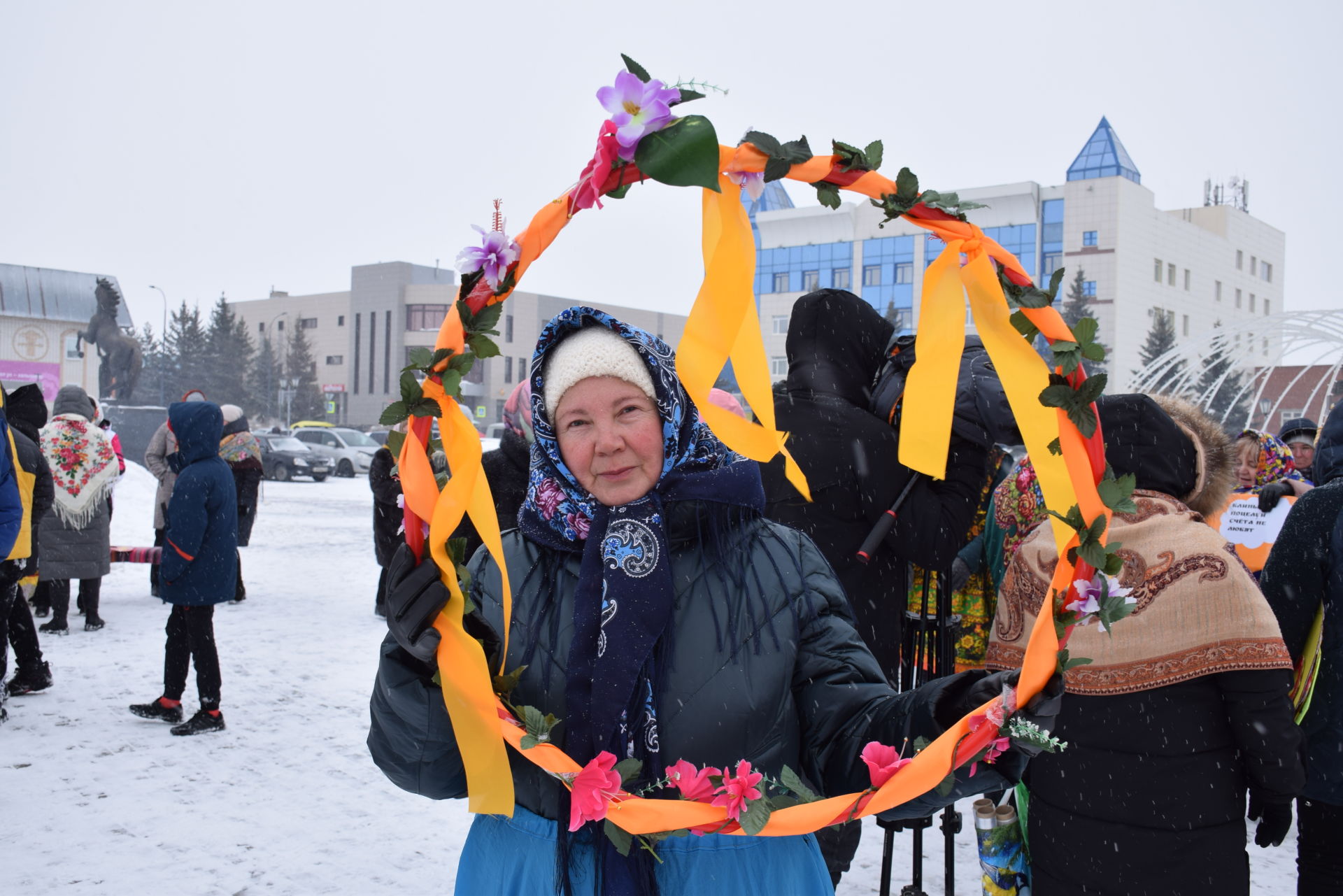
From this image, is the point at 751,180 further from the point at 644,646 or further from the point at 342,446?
the point at 342,446

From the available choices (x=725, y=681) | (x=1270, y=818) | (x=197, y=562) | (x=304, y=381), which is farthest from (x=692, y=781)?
(x=304, y=381)

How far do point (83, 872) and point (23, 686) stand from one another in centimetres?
295

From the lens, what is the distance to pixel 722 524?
5.97 ft

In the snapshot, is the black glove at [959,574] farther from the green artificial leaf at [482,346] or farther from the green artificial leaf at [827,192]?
the green artificial leaf at [482,346]

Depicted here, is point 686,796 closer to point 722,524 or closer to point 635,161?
point 722,524

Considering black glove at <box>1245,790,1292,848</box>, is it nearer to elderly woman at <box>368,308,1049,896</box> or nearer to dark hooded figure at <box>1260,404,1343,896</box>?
dark hooded figure at <box>1260,404,1343,896</box>

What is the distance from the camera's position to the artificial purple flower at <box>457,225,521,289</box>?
5.25 feet

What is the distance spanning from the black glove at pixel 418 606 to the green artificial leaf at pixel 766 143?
36.3 inches

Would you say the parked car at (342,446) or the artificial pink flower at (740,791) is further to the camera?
the parked car at (342,446)

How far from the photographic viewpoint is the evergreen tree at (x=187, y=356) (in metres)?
59.5

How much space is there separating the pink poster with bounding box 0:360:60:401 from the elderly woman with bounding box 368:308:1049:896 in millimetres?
31914

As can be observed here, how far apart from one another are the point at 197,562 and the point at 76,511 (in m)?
2.79

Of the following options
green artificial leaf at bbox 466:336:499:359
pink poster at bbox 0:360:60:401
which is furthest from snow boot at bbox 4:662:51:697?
pink poster at bbox 0:360:60:401

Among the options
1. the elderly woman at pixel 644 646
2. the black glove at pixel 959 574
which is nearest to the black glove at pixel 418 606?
the elderly woman at pixel 644 646
